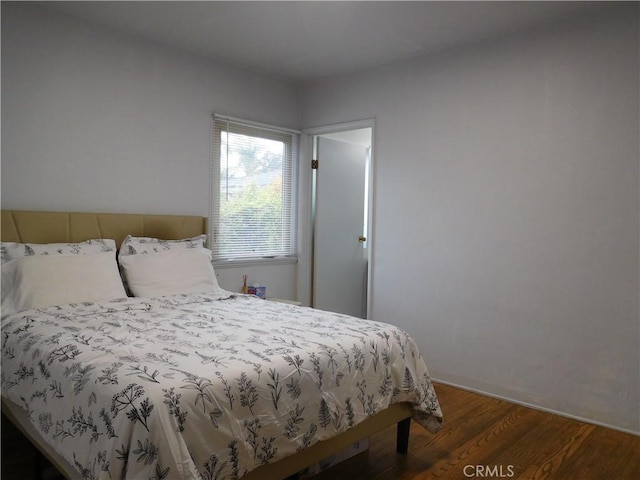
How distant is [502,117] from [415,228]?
3.44 ft

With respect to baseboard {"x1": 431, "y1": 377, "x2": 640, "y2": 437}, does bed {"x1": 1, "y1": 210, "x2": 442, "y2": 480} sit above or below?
above

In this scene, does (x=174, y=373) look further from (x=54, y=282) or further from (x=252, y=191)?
(x=252, y=191)

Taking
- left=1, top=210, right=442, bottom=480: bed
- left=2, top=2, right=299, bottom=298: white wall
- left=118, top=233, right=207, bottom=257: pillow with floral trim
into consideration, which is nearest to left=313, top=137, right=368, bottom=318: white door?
left=2, top=2, right=299, bottom=298: white wall

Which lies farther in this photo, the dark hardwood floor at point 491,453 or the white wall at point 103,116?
the white wall at point 103,116

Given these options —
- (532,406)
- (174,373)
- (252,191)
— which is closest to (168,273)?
(252,191)

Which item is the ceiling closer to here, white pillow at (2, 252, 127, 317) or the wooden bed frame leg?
white pillow at (2, 252, 127, 317)

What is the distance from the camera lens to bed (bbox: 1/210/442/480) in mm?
1500

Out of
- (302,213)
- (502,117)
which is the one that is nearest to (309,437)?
(502,117)

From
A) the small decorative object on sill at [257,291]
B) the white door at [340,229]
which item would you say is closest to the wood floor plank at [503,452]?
the small decorative object on sill at [257,291]

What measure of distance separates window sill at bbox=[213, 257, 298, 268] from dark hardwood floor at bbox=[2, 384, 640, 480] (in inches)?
73.6

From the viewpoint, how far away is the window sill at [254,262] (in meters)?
4.00

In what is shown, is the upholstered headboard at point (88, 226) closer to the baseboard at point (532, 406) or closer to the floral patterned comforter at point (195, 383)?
the floral patterned comforter at point (195, 383)

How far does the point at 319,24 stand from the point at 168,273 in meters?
1.95

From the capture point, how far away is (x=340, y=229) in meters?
4.92
